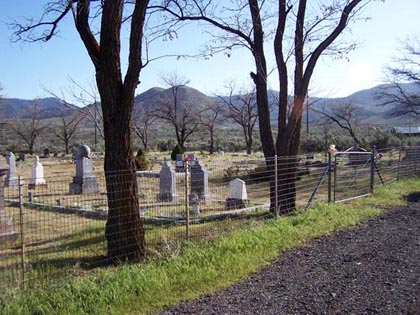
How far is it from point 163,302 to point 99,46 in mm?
3937

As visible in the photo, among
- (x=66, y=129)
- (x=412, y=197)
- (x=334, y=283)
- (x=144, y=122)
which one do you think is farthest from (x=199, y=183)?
(x=66, y=129)

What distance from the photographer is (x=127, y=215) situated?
684 centimetres

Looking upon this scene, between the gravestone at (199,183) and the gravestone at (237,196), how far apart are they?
4.96ft

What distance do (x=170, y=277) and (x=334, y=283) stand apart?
1997 millimetres

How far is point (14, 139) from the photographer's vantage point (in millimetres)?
80312

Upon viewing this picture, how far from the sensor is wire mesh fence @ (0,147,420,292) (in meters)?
6.79

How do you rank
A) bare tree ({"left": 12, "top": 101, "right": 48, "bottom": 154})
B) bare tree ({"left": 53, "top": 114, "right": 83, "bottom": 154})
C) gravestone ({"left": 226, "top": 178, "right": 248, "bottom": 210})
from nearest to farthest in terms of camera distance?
gravestone ({"left": 226, "top": 178, "right": 248, "bottom": 210})
bare tree ({"left": 53, "top": 114, "right": 83, "bottom": 154})
bare tree ({"left": 12, "top": 101, "right": 48, "bottom": 154})

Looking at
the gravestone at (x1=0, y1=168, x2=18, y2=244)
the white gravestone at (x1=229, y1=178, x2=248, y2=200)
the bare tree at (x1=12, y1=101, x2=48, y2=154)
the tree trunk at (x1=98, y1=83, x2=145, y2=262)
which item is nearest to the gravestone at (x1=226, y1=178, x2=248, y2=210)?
the white gravestone at (x1=229, y1=178, x2=248, y2=200)

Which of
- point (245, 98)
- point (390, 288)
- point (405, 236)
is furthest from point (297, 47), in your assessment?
point (245, 98)

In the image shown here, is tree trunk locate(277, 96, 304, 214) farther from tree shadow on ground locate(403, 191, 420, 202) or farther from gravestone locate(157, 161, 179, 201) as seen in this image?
gravestone locate(157, 161, 179, 201)

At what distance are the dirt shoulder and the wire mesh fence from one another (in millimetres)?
1644

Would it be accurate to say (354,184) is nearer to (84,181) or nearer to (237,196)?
(237,196)

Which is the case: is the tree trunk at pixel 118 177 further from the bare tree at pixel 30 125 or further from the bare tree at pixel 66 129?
the bare tree at pixel 30 125

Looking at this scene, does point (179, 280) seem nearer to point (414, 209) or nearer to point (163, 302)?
point (163, 302)
